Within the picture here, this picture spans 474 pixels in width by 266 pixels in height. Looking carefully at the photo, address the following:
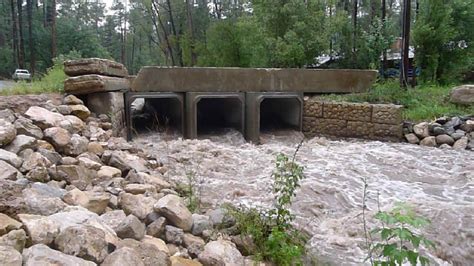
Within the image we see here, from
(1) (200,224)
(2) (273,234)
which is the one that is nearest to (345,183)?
(2) (273,234)

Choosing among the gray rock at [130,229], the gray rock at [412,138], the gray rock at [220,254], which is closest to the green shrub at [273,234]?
the gray rock at [220,254]

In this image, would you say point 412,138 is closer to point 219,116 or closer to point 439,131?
point 439,131

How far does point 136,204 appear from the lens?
8.30 feet

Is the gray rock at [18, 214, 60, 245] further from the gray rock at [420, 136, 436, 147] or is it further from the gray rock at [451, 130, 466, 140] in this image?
the gray rock at [451, 130, 466, 140]

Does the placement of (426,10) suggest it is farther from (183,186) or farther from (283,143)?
(183,186)

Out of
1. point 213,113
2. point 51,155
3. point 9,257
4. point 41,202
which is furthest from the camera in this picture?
point 213,113

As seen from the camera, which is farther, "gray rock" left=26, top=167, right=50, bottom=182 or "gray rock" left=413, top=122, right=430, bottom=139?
"gray rock" left=413, top=122, right=430, bottom=139

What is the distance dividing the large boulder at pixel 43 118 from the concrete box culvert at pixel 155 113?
8.59 feet

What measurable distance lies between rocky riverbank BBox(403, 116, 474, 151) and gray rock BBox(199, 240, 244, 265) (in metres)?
5.44

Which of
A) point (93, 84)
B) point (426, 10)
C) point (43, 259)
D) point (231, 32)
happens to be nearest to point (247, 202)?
point (43, 259)

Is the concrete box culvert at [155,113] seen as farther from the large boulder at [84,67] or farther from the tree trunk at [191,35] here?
the tree trunk at [191,35]

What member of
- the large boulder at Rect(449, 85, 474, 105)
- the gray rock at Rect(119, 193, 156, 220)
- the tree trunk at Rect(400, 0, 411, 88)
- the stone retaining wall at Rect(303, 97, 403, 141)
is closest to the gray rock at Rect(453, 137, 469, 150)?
the stone retaining wall at Rect(303, 97, 403, 141)

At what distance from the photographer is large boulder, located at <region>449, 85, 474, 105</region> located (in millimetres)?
7012

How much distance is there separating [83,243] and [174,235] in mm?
649
